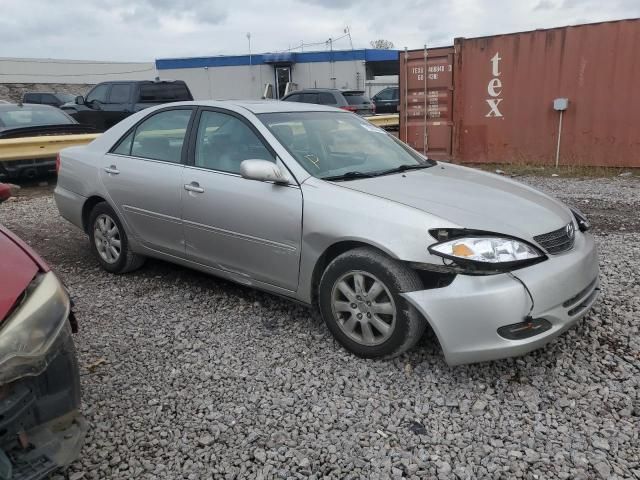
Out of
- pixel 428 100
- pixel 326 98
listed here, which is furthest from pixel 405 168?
pixel 326 98

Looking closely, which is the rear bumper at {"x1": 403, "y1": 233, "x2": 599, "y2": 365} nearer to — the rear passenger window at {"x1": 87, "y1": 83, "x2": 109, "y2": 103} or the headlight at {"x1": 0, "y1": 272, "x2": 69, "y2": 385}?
the headlight at {"x1": 0, "y1": 272, "x2": 69, "y2": 385}

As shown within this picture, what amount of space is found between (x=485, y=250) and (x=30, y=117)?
1026 cm

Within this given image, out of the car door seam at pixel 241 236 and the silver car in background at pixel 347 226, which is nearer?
the silver car in background at pixel 347 226

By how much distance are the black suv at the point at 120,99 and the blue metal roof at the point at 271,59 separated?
17187 millimetres

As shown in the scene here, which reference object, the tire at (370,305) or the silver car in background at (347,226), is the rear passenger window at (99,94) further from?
the tire at (370,305)

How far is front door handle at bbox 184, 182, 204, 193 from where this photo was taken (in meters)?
3.90

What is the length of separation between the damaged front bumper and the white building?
2869cm

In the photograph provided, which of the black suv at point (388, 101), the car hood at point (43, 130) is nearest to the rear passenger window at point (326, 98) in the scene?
the black suv at point (388, 101)

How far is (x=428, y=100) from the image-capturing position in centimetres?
1088

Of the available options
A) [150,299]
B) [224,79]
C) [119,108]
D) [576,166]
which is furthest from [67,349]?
[224,79]

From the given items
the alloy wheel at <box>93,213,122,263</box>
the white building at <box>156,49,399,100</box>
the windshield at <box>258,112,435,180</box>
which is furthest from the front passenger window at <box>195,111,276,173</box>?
the white building at <box>156,49,399,100</box>

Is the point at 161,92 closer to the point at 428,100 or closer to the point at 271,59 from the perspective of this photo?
the point at 428,100

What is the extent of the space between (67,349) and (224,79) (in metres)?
29.9

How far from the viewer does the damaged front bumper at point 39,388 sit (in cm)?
181
